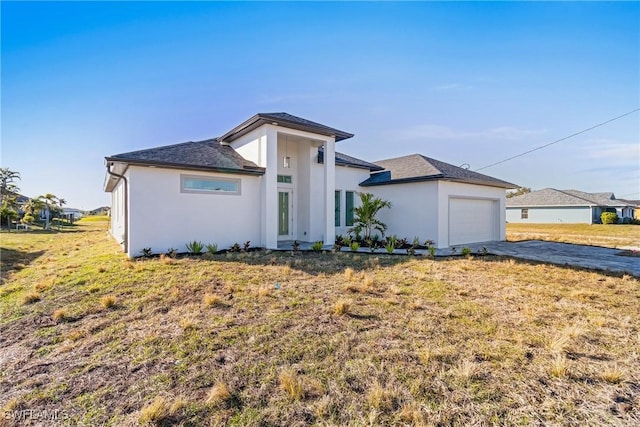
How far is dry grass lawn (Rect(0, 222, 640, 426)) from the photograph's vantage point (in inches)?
112

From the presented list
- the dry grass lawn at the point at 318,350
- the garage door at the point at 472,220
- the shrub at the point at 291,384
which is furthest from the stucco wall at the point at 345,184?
the shrub at the point at 291,384

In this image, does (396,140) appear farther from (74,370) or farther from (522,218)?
(522,218)

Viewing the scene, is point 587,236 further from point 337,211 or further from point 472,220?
point 337,211

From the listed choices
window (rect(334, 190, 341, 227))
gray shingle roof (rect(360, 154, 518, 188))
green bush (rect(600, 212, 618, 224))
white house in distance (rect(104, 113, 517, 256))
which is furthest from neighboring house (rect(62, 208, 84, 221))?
green bush (rect(600, 212, 618, 224))

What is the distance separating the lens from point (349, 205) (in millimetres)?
15391

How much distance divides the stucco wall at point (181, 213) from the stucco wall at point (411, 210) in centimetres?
686

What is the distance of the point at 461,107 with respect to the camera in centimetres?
1664

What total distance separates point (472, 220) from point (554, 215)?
3094 centimetres

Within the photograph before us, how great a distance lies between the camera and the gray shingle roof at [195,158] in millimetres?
9698

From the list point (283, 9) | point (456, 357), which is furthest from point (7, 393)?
point (283, 9)

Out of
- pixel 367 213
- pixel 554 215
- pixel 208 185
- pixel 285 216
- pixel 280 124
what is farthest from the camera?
pixel 554 215

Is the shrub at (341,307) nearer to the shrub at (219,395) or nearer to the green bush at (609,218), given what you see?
the shrub at (219,395)

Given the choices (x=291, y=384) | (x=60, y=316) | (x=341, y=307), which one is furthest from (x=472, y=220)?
(x=60, y=316)

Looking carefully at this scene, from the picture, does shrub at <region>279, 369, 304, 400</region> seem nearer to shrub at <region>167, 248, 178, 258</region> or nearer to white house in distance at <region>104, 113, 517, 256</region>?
shrub at <region>167, 248, 178, 258</region>
